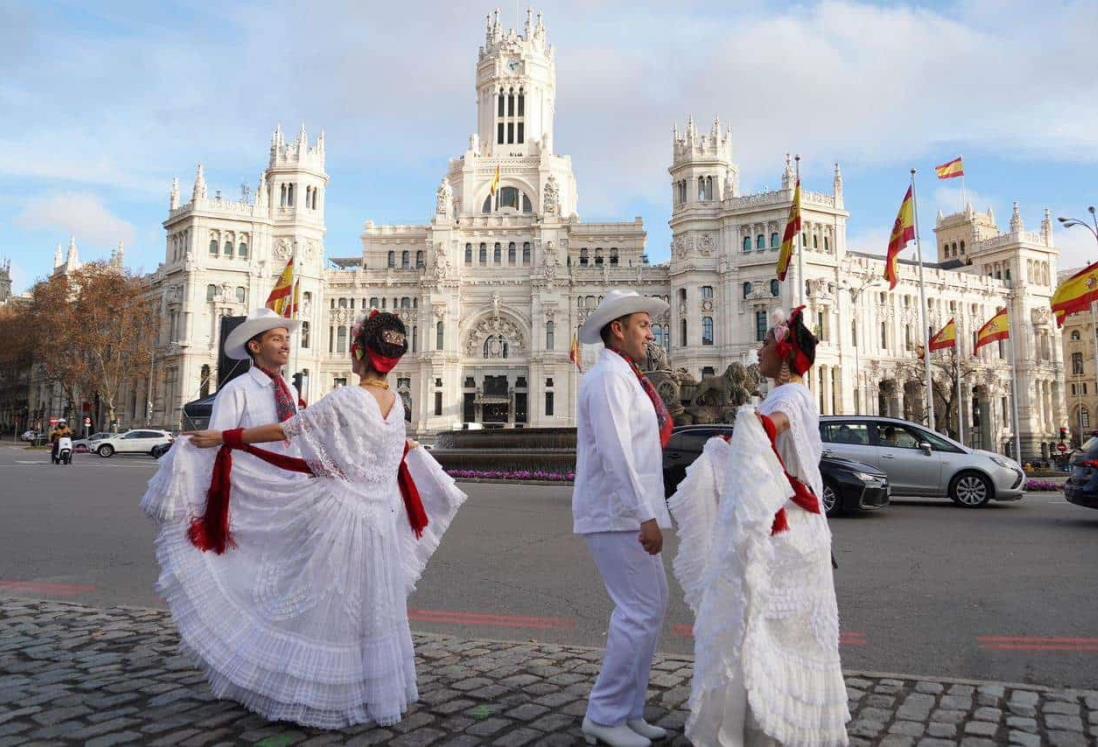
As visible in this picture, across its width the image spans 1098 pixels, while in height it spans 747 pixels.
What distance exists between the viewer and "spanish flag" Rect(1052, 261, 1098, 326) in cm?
2622

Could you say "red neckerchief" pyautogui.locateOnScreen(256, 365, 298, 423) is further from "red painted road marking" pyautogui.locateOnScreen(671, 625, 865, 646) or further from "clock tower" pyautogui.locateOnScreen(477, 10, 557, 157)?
"clock tower" pyautogui.locateOnScreen(477, 10, 557, 157)

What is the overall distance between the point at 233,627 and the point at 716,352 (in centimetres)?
6190

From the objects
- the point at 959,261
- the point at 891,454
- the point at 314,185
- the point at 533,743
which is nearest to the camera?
the point at 533,743

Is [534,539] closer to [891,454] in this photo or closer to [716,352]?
[891,454]

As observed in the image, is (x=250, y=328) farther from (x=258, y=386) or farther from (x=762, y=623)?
(x=762, y=623)

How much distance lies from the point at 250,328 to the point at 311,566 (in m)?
1.56

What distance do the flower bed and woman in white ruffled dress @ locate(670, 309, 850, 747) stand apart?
17455 mm

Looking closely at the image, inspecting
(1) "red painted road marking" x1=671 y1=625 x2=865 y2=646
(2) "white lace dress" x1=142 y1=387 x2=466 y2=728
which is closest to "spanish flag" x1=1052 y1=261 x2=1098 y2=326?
(1) "red painted road marking" x1=671 y1=625 x2=865 y2=646

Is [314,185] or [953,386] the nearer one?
[953,386]

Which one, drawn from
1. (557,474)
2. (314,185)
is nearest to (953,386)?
(557,474)

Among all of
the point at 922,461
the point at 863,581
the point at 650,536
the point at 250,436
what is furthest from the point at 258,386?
the point at 922,461

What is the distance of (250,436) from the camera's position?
440 centimetres

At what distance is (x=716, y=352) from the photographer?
211ft

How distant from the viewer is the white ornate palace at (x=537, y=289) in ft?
211
